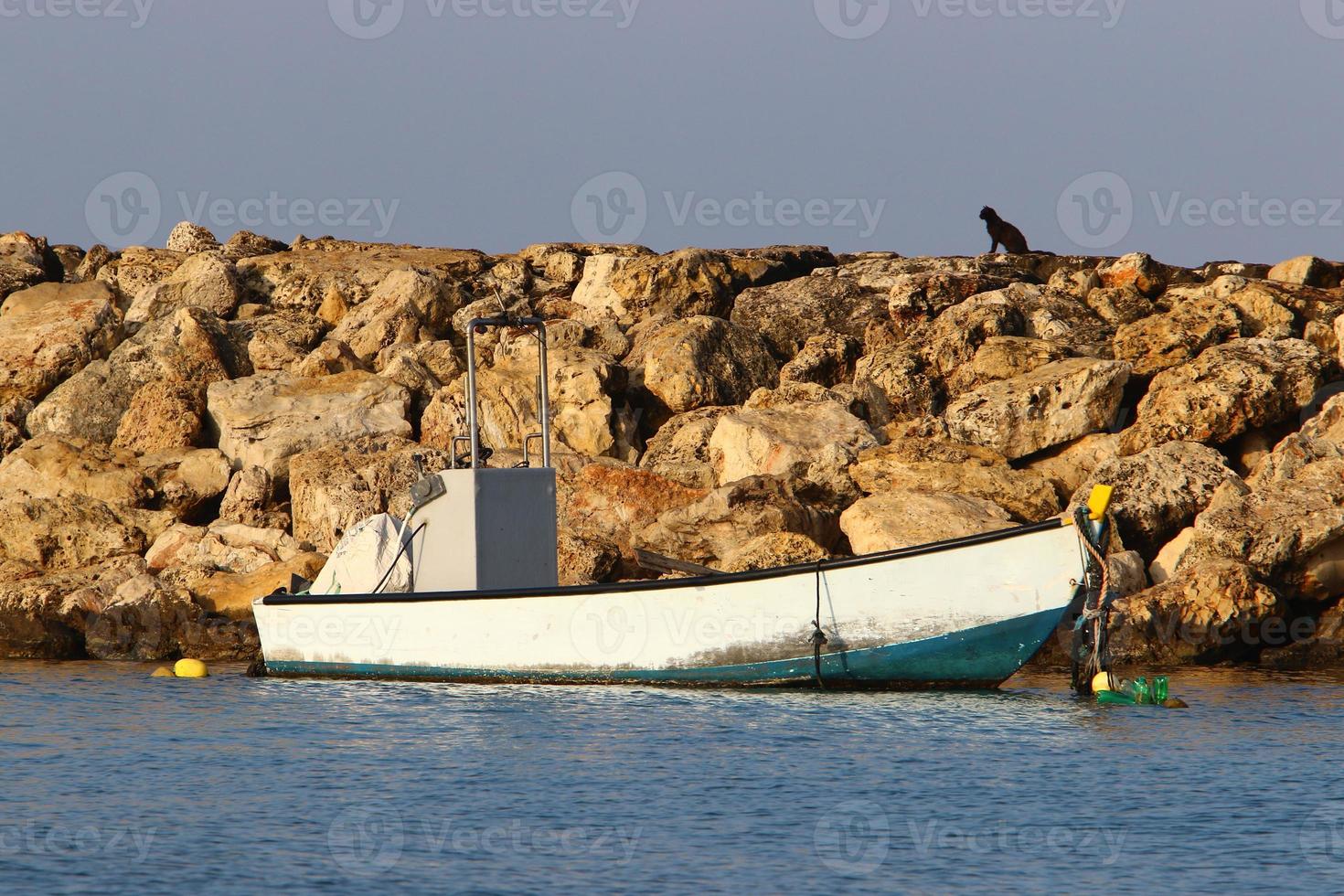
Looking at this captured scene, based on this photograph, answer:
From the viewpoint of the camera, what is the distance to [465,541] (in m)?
20.1

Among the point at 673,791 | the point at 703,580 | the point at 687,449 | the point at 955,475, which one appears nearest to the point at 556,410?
the point at 687,449

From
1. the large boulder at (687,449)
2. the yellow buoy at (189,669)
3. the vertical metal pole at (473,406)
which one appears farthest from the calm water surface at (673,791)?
the large boulder at (687,449)

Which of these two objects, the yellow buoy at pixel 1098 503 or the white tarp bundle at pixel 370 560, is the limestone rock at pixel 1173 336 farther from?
the white tarp bundle at pixel 370 560

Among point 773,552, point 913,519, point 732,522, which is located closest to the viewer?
point 773,552

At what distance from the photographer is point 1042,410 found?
89.4 feet

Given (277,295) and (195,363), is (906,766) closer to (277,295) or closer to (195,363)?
(195,363)

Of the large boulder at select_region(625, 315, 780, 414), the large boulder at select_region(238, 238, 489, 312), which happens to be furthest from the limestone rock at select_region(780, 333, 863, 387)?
the large boulder at select_region(238, 238, 489, 312)

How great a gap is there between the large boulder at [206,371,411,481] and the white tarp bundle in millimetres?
7435

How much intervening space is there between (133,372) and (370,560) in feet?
44.2

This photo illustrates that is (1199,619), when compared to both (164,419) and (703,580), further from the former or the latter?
(164,419)

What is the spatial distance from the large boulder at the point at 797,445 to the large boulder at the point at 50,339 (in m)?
14.1

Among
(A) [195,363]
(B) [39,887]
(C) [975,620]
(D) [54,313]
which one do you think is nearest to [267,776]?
(B) [39,887]

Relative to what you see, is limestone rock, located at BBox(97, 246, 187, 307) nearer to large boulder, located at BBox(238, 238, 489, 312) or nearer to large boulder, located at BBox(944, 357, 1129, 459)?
large boulder, located at BBox(238, 238, 489, 312)

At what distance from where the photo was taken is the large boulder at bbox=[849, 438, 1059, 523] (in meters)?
24.9
